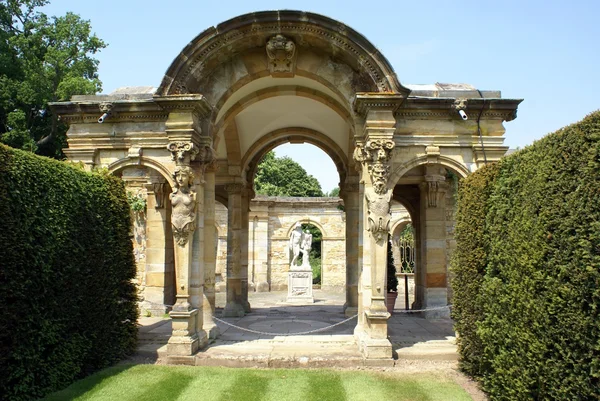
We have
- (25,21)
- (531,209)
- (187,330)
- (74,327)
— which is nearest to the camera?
(531,209)

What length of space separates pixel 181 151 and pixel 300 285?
1013 cm

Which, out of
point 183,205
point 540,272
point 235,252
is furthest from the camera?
point 235,252

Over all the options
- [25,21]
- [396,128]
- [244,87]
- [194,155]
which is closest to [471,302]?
[396,128]

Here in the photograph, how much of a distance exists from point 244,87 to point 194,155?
206 cm

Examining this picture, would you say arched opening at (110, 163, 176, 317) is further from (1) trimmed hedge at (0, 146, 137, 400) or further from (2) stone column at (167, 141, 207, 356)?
(2) stone column at (167, 141, 207, 356)

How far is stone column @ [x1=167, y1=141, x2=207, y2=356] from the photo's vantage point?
7.48 metres

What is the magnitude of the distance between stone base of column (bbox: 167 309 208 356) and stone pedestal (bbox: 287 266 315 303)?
890 cm

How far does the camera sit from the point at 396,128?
820cm

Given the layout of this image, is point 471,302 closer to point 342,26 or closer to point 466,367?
point 466,367

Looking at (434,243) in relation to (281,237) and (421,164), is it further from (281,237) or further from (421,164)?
(281,237)

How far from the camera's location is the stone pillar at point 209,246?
8656 millimetres

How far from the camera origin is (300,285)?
16641mm

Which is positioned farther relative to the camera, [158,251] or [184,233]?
[158,251]

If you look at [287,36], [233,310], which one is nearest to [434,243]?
[233,310]
